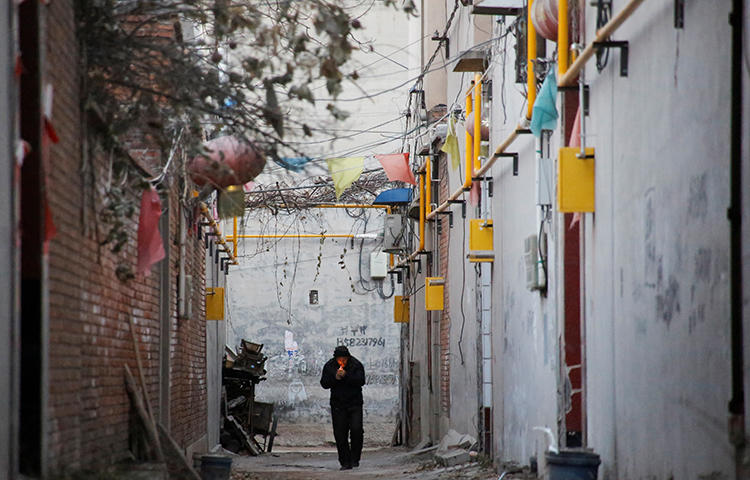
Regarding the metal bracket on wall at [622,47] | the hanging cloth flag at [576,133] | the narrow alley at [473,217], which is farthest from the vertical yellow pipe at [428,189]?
the metal bracket on wall at [622,47]

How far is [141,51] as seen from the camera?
25.0 ft

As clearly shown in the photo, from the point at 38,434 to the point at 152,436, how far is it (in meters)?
2.84

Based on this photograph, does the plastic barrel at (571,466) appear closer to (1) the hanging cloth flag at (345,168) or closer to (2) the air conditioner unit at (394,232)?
(1) the hanging cloth flag at (345,168)

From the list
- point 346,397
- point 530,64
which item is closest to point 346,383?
point 346,397

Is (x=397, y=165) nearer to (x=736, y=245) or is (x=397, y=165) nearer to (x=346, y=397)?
(x=346, y=397)

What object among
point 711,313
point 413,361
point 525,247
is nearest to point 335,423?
point 413,361

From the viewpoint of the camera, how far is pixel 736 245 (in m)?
4.82

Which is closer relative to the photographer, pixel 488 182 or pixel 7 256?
pixel 7 256

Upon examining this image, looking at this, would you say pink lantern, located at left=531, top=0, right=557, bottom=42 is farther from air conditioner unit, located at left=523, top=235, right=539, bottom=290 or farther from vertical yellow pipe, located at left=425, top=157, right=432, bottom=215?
vertical yellow pipe, located at left=425, top=157, right=432, bottom=215

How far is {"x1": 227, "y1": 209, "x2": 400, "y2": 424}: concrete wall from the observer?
26500mm

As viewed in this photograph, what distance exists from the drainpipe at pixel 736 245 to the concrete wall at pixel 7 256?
3.63 meters

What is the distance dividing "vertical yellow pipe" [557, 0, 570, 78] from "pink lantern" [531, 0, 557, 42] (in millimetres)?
221

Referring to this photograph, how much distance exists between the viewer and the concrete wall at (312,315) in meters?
26.5

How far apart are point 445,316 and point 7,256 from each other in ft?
37.9
